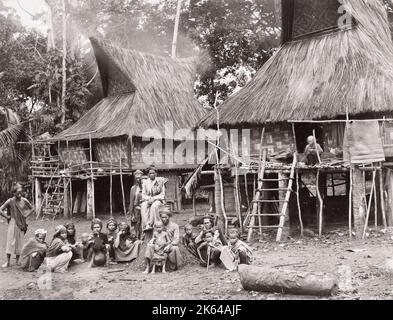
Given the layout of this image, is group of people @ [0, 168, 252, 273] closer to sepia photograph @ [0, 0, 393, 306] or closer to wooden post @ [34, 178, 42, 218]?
sepia photograph @ [0, 0, 393, 306]

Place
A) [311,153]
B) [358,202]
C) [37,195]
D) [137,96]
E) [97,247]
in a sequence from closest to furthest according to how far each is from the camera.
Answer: [97,247], [358,202], [311,153], [137,96], [37,195]

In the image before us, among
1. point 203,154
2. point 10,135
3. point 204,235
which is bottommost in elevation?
point 204,235

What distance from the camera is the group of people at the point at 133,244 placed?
9.24m

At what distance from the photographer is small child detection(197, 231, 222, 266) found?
9249 mm

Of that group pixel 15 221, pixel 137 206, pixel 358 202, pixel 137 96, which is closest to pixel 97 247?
pixel 15 221

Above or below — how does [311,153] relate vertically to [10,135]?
below

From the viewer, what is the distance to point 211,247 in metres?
9.28

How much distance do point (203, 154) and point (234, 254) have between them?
1436 cm

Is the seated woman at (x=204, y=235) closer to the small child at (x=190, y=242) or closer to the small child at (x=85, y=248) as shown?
the small child at (x=190, y=242)

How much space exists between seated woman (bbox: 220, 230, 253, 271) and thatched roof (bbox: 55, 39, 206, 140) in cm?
1139

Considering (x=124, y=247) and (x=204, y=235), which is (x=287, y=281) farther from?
(x=124, y=247)

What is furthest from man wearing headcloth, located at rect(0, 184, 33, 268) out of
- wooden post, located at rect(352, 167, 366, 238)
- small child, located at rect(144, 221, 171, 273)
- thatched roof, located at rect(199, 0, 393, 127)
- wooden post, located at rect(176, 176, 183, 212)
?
wooden post, located at rect(176, 176, 183, 212)

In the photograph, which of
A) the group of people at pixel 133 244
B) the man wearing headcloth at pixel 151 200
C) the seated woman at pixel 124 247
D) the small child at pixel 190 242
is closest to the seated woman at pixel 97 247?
the group of people at pixel 133 244

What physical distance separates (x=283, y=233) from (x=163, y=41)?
19187mm
